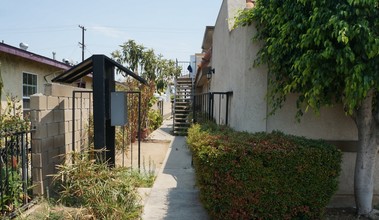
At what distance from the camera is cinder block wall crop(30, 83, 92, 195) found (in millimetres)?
4344

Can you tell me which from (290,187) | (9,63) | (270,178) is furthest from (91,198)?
(9,63)

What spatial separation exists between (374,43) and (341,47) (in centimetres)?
35

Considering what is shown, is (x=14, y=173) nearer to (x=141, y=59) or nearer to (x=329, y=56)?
(x=329, y=56)

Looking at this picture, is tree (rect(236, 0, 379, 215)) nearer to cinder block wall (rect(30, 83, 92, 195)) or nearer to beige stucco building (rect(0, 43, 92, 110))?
cinder block wall (rect(30, 83, 92, 195))

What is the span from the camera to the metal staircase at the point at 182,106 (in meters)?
14.4

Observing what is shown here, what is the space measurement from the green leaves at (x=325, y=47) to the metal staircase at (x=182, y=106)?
9237mm

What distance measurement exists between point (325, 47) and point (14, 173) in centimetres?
446

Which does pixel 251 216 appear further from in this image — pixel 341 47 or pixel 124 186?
pixel 341 47

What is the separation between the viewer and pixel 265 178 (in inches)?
143

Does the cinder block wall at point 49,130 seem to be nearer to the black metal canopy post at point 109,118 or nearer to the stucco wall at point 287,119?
the black metal canopy post at point 109,118

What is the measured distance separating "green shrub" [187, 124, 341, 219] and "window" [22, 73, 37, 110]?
23.6 ft

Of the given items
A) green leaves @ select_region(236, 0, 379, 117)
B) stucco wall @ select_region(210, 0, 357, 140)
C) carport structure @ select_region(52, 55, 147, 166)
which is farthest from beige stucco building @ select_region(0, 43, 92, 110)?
green leaves @ select_region(236, 0, 379, 117)

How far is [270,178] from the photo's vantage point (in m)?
3.63

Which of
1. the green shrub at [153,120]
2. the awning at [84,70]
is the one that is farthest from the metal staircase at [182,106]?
the awning at [84,70]
